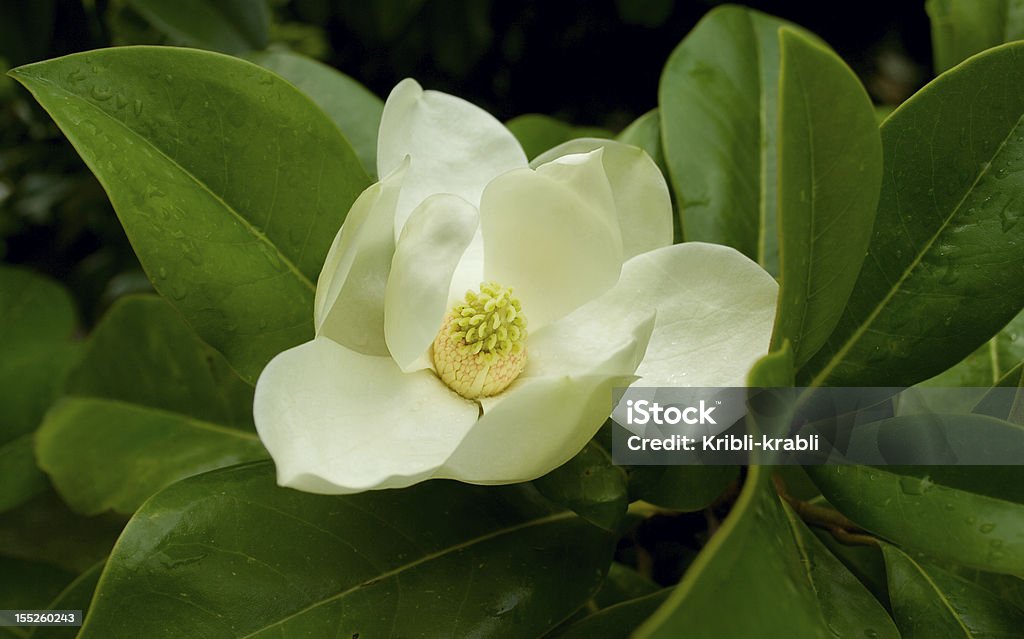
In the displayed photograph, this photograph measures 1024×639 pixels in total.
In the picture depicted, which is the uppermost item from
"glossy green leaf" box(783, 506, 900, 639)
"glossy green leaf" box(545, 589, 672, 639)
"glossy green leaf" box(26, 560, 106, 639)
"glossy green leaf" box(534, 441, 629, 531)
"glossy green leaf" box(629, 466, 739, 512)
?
"glossy green leaf" box(534, 441, 629, 531)

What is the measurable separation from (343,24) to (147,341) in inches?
32.9

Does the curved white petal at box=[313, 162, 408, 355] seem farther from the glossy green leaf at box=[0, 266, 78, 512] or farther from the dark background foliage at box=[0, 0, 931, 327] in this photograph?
the dark background foliage at box=[0, 0, 931, 327]

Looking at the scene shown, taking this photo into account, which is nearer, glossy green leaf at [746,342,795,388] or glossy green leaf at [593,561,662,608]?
glossy green leaf at [746,342,795,388]

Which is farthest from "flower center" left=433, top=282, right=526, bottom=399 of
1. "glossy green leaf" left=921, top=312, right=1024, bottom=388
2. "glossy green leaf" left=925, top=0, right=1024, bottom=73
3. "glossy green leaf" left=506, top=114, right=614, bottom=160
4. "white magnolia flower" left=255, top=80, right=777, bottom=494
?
"glossy green leaf" left=925, top=0, right=1024, bottom=73

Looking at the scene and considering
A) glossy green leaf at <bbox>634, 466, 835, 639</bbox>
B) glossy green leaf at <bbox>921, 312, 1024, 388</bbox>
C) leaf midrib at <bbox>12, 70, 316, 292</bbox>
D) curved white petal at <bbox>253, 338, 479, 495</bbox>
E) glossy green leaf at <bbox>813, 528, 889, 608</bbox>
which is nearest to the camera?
glossy green leaf at <bbox>634, 466, 835, 639</bbox>

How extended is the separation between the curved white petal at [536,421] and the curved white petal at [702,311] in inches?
4.0

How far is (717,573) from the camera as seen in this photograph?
1.15 ft

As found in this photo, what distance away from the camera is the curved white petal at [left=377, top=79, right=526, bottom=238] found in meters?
0.62

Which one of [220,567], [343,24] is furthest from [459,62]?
[220,567]

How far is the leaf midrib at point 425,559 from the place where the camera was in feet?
1.80

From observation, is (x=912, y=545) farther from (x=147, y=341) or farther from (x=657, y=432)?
(x=147, y=341)

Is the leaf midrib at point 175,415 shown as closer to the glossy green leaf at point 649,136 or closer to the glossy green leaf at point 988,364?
the glossy green leaf at point 649,136

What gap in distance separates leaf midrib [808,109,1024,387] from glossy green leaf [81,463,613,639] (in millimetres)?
208

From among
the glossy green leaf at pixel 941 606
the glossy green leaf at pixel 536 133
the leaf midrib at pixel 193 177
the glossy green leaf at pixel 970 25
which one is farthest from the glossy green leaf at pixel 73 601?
the glossy green leaf at pixel 970 25
